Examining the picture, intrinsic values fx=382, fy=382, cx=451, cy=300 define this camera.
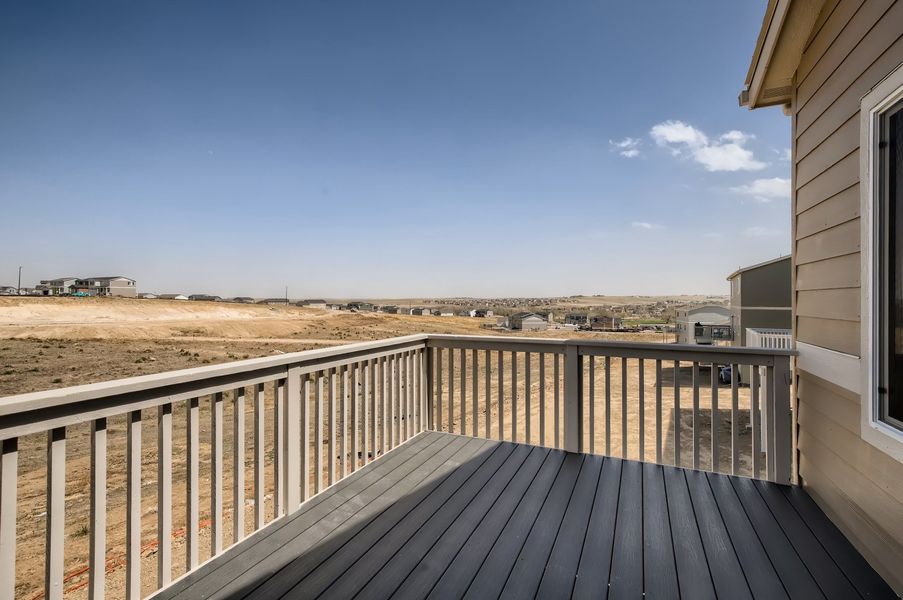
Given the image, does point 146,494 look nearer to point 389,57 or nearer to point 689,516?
point 689,516

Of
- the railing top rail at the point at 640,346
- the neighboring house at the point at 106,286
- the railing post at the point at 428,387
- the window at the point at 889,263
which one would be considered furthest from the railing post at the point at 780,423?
the neighboring house at the point at 106,286

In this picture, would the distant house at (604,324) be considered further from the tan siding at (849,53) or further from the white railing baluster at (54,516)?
the white railing baluster at (54,516)

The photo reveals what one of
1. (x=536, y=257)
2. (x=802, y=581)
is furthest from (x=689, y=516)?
(x=536, y=257)

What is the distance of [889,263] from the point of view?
4.78 ft

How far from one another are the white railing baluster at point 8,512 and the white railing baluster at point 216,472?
1.98ft

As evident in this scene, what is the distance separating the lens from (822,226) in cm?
205

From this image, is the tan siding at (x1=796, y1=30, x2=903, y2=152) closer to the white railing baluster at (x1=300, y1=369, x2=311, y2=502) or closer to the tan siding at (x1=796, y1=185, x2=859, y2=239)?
the tan siding at (x1=796, y1=185, x2=859, y2=239)

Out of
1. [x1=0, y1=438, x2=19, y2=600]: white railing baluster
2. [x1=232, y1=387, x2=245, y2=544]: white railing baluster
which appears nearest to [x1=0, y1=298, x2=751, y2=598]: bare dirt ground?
[x1=232, y1=387, x2=245, y2=544]: white railing baluster

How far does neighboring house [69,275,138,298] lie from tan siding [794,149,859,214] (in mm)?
47229

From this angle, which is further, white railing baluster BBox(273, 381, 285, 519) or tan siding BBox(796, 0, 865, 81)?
white railing baluster BBox(273, 381, 285, 519)

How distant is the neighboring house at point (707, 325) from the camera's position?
38.1 feet

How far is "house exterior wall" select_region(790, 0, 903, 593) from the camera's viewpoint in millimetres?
1530

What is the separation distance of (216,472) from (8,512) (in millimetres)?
695

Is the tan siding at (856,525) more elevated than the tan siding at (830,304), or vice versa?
the tan siding at (830,304)
